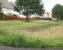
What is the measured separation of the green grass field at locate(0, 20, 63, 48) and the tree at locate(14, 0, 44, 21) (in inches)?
9.9

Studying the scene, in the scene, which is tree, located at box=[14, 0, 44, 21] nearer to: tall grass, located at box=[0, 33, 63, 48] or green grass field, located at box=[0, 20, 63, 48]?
green grass field, located at box=[0, 20, 63, 48]

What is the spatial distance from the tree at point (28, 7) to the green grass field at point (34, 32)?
251 mm

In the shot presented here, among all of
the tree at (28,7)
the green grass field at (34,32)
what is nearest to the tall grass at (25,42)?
the green grass field at (34,32)

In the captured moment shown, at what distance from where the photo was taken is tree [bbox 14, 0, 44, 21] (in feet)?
30.3

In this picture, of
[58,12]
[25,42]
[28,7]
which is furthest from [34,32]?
[58,12]

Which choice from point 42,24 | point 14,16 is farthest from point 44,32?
point 14,16

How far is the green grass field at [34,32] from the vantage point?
9172 millimetres

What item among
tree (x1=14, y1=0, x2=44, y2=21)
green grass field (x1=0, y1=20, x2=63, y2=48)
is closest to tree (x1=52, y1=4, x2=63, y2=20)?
green grass field (x1=0, y1=20, x2=63, y2=48)

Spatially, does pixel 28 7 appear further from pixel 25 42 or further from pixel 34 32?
pixel 25 42

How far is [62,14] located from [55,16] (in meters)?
0.18

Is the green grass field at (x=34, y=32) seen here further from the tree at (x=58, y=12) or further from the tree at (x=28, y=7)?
the tree at (x=28, y=7)

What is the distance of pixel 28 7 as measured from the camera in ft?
30.5

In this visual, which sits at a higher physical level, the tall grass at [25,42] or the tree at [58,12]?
the tree at [58,12]

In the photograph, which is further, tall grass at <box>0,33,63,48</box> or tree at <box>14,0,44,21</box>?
tree at <box>14,0,44,21</box>
